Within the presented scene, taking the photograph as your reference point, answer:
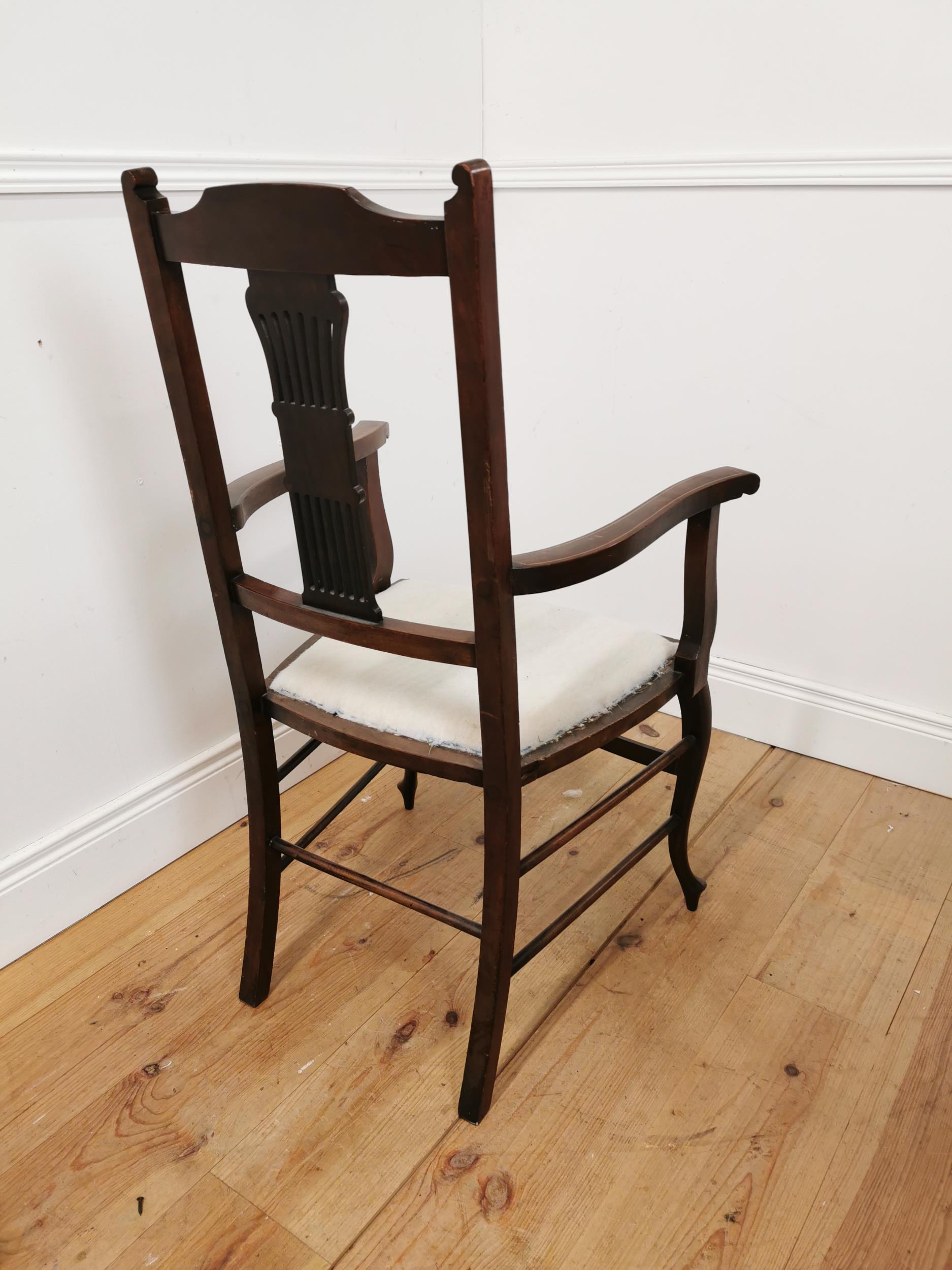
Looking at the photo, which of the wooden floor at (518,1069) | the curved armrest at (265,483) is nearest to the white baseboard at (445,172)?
the curved armrest at (265,483)

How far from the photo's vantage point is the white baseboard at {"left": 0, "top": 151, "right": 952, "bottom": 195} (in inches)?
48.0

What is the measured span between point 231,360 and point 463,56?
823 mm

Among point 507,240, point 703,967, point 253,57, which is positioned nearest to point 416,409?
point 507,240

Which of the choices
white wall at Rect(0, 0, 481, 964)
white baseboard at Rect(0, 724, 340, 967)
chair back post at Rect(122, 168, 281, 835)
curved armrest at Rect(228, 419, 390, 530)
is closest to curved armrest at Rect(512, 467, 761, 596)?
curved armrest at Rect(228, 419, 390, 530)

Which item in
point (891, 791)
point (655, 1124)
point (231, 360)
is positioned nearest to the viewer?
point (655, 1124)

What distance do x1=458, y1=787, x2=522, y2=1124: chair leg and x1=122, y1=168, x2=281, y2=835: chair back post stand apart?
330 millimetres

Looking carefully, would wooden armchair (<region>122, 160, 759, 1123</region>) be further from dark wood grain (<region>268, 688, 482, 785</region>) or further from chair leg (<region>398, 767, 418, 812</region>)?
chair leg (<region>398, 767, 418, 812</region>)

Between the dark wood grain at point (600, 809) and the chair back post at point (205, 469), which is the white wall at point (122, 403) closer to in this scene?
the chair back post at point (205, 469)

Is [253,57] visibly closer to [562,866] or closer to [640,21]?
[640,21]

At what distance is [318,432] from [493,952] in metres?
0.61

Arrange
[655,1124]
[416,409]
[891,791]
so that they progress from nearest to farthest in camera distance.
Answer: [655,1124]
[891,791]
[416,409]

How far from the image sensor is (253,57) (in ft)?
4.63

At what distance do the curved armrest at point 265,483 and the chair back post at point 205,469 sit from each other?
2cm

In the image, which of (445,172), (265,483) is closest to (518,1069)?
(265,483)
